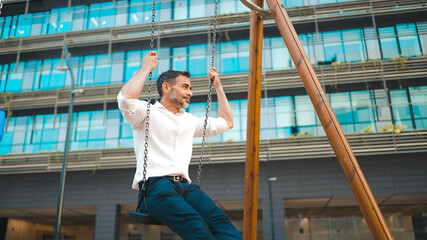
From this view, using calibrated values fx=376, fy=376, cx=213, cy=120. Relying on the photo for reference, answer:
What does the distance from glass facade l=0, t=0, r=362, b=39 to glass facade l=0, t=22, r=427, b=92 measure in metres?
1.62

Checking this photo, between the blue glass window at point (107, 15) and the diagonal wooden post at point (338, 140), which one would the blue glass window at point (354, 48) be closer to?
the blue glass window at point (107, 15)

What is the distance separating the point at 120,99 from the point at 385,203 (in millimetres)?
20253

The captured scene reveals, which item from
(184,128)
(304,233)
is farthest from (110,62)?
(184,128)

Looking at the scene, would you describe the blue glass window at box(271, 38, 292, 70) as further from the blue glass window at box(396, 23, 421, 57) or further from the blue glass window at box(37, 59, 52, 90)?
the blue glass window at box(37, 59, 52, 90)

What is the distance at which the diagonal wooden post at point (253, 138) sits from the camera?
4.54 metres

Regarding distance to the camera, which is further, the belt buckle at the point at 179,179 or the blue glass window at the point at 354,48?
the blue glass window at the point at 354,48

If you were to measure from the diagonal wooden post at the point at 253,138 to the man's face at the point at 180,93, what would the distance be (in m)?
1.72

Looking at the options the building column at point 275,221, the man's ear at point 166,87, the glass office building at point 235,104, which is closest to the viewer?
the man's ear at point 166,87

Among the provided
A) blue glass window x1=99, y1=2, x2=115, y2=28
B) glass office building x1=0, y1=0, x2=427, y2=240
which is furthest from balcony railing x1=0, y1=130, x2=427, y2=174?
blue glass window x1=99, y1=2, x2=115, y2=28

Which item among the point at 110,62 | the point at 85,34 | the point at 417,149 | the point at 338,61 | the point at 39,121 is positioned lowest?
the point at 417,149

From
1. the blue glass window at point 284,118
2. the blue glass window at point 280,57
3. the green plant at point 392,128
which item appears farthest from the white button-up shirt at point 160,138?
the blue glass window at point 280,57

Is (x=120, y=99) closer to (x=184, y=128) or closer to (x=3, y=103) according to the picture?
(x=184, y=128)

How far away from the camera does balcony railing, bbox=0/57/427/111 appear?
1738 centimetres

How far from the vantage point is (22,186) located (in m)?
19.6
